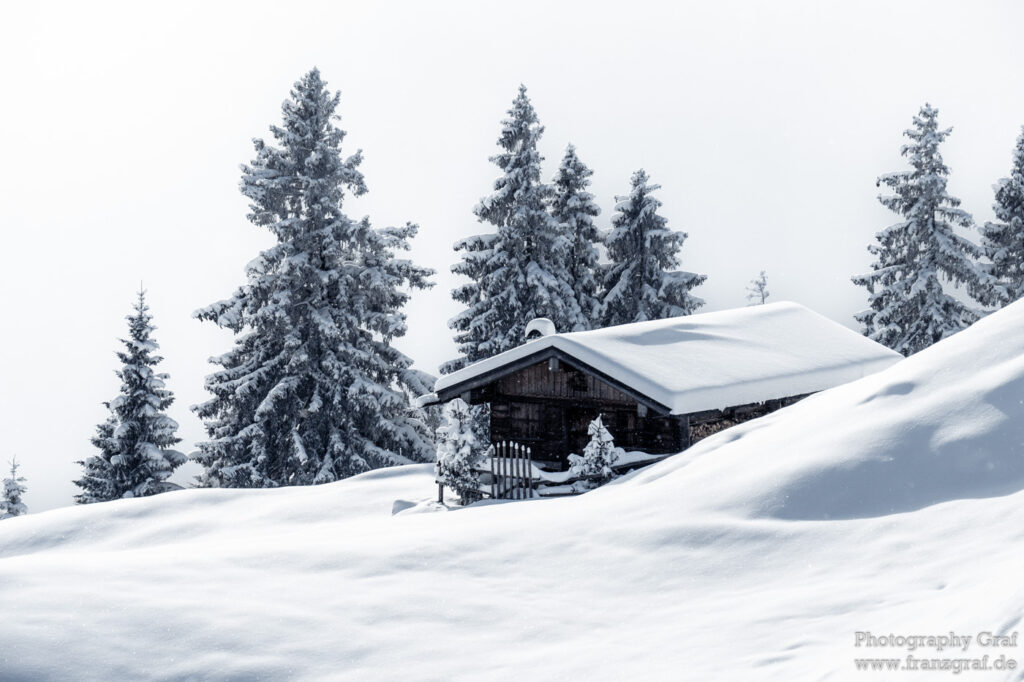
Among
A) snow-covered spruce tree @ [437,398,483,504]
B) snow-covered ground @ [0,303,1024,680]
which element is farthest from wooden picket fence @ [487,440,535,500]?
snow-covered ground @ [0,303,1024,680]

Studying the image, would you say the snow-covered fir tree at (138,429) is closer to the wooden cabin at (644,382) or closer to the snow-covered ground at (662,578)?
the wooden cabin at (644,382)

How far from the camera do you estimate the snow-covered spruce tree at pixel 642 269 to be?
36.2m

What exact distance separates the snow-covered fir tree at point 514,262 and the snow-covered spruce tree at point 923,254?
11640 mm

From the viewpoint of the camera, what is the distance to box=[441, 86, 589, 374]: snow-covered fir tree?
32.8 m

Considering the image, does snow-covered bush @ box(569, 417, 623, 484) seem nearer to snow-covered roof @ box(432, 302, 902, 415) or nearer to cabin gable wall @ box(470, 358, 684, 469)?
snow-covered roof @ box(432, 302, 902, 415)

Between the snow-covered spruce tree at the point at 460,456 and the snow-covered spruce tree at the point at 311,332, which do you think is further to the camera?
the snow-covered spruce tree at the point at 311,332

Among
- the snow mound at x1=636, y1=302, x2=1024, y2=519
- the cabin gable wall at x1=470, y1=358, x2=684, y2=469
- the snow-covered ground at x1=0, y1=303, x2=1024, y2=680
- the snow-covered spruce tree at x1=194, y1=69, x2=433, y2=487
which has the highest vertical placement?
the snow-covered spruce tree at x1=194, y1=69, x2=433, y2=487

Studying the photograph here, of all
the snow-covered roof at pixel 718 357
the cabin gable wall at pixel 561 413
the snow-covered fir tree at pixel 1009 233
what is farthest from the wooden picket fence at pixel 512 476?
the snow-covered fir tree at pixel 1009 233

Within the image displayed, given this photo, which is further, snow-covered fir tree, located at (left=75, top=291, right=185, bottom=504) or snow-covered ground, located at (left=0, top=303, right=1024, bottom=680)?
snow-covered fir tree, located at (left=75, top=291, right=185, bottom=504)

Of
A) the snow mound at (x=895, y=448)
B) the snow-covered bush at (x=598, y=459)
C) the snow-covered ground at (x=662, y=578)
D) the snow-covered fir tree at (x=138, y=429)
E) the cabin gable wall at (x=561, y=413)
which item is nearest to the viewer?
the snow-covered ground at (x=662, y=578)

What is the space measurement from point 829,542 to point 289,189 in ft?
83.4

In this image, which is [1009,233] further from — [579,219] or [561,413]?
[561,413]

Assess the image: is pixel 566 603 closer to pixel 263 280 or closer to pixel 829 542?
pixel 829 542

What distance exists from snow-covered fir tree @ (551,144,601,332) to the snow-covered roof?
9.28m
